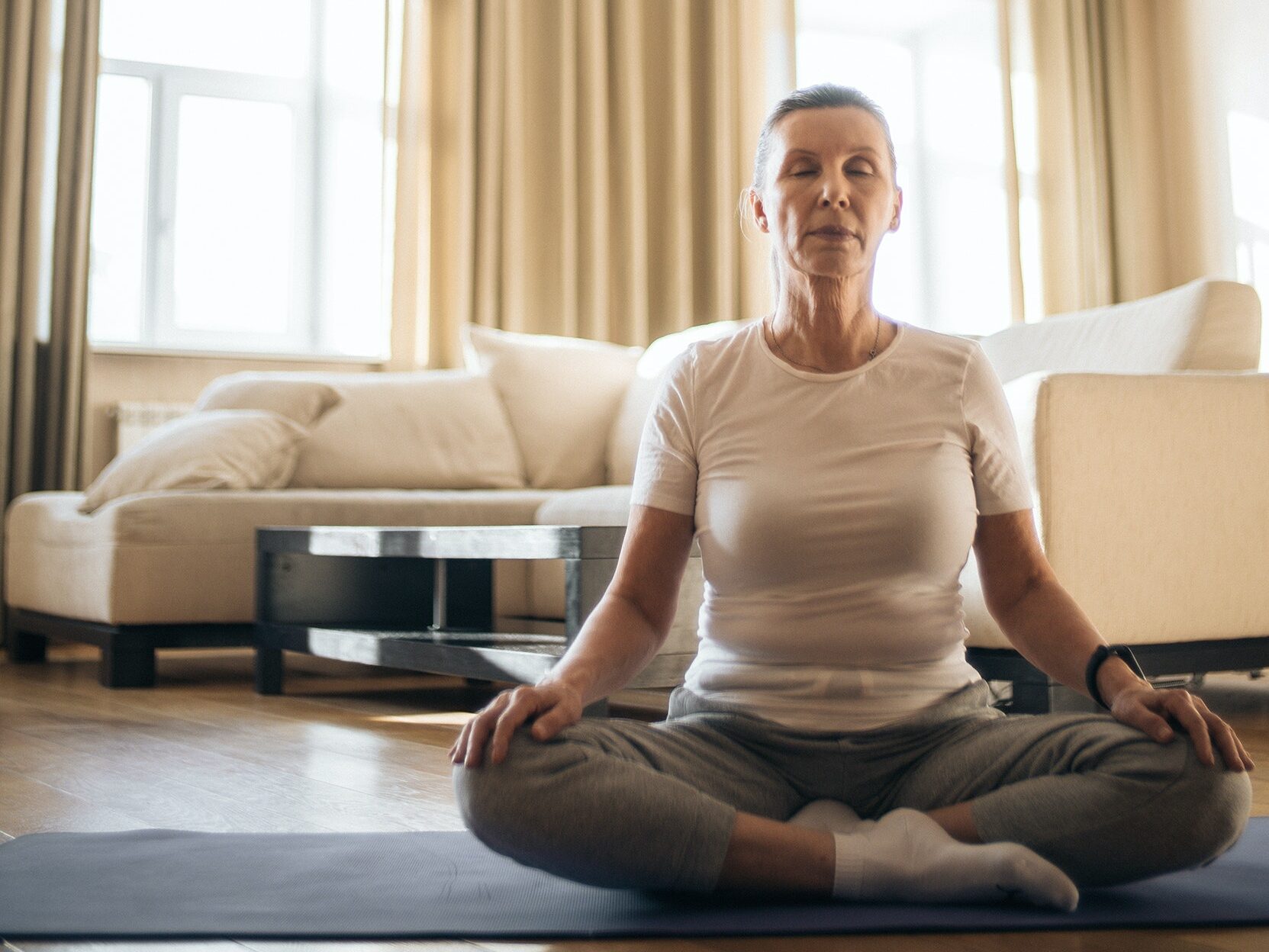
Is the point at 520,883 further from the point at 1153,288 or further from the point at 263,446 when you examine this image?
the point at 1153,288

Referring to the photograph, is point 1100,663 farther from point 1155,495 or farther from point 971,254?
point 971,254

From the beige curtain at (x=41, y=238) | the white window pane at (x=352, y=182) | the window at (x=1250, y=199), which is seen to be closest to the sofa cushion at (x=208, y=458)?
the beige curtain at (x=41, y=238)

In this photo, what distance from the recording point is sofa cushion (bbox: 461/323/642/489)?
3994 millimetres

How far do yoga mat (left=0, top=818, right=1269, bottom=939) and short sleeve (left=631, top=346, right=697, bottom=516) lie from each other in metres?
0.36

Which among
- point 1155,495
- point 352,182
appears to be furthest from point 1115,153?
point 1155,495

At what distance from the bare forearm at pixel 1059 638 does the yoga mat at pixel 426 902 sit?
188mm

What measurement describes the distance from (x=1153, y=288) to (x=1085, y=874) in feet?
16.4

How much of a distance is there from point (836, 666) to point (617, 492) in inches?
72.7

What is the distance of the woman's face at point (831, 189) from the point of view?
1296 millimetres

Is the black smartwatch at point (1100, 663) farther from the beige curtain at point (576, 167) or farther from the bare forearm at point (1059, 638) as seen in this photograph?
the beige curtain at point (576, 167)

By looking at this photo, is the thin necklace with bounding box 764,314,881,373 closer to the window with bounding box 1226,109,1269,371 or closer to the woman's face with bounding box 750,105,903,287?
the woman's face with bounding box 750,105,903,287

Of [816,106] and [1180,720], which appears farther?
[816,106]

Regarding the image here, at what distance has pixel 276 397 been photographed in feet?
12.5

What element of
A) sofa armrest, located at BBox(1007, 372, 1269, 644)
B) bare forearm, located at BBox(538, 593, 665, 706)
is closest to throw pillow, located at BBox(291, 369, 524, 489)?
sofa armrest, located at BBox(1007, 372, 1269, 644)
